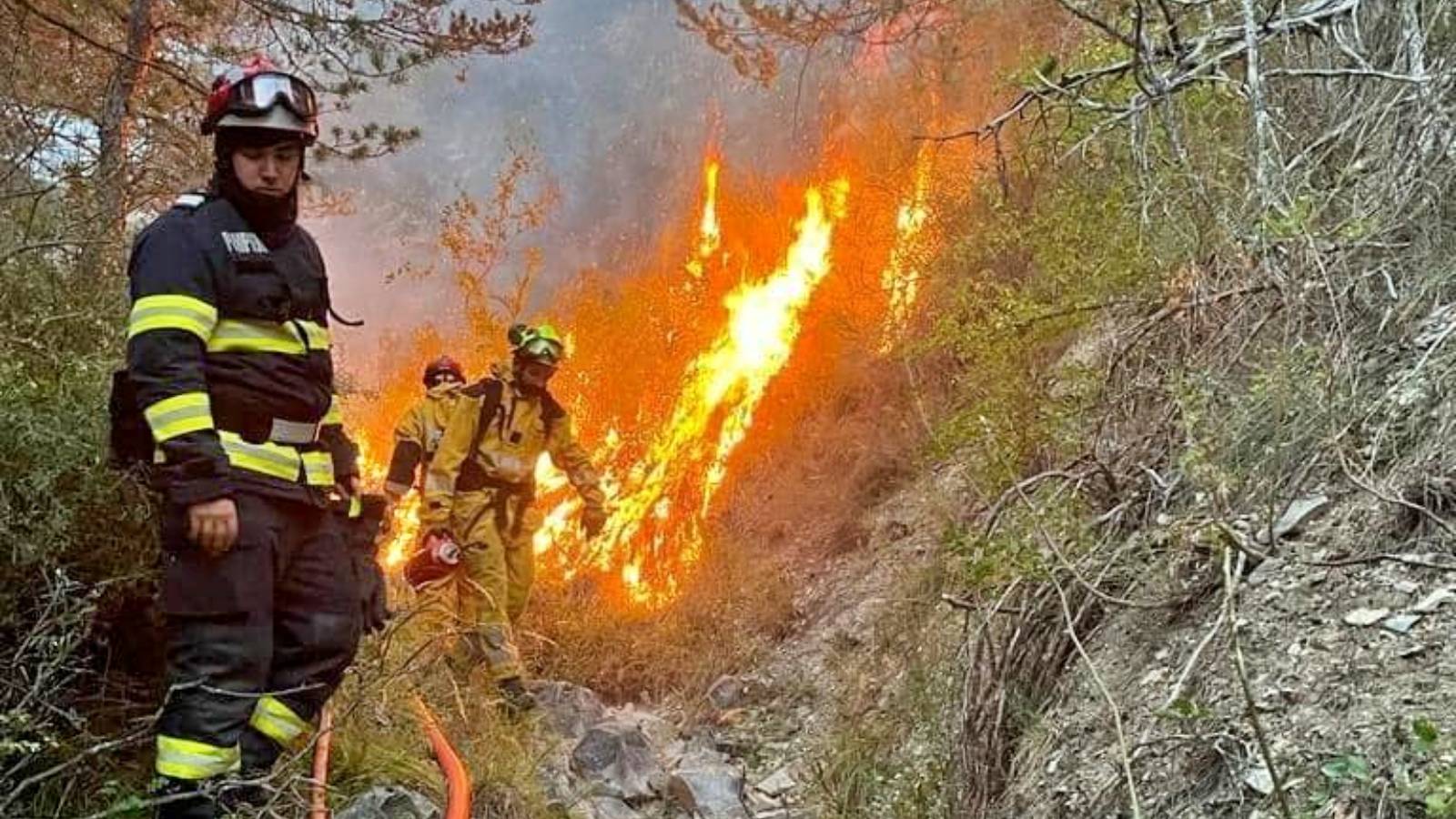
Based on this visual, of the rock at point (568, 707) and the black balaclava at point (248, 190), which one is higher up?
the black balaclava at point (248, 190)

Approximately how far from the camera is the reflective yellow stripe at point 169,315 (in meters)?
2.58

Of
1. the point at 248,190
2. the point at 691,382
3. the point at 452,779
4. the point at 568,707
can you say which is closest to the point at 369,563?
the point at 452,779

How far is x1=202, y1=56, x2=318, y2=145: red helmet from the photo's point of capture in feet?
9.30

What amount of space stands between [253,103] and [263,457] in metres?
0.94

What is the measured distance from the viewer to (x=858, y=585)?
7812 millimetres

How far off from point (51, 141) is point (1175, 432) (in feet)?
15.3

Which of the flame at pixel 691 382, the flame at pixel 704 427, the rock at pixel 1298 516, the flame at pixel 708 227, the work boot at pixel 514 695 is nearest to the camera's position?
the rock at pixel 1298 516

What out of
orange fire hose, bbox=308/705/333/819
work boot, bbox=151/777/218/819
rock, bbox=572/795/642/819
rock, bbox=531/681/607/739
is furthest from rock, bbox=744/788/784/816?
work boot, bbox=151/777/218/819

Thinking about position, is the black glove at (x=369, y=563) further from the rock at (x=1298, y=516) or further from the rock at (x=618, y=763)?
the rock at (x=1298, y=516)

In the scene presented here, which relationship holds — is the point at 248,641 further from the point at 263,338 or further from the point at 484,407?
the point at 484,407

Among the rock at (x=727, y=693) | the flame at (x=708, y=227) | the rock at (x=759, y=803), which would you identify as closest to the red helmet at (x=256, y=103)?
the rock at (x=759, y=803)

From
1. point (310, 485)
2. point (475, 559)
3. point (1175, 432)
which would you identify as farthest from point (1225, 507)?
point (475, 559)

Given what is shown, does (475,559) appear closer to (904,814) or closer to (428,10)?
(904,814)

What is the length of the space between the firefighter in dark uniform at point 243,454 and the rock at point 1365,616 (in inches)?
102
